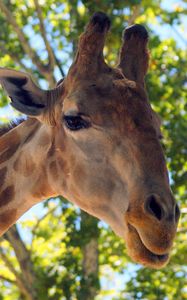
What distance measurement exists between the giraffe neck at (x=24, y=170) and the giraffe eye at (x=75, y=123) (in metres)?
0.41

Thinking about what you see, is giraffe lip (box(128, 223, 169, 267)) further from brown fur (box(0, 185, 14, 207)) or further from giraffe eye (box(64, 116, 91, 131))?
brown fur (box(0, 185, 14, 207))

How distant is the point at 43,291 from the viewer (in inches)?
544

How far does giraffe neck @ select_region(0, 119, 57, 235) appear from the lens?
25.0 ft

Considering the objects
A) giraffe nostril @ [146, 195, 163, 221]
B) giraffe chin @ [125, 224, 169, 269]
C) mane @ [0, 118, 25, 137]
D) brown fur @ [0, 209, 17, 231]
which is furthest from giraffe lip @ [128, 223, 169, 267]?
mane @ [0, 118, 25, 137]

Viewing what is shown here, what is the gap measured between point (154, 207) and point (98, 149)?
86 cm

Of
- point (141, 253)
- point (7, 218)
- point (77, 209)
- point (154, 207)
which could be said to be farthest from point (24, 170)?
point (77, 209)

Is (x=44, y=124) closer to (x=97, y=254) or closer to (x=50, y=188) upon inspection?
(x=50, y=188)

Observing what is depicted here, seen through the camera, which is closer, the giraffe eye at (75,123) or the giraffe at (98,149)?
the giraffe at (98,149)

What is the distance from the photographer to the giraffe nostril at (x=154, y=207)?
20.5ft

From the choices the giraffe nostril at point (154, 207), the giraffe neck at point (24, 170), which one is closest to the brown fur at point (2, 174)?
the giraffe neck at point (24, 170)

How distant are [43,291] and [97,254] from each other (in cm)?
125

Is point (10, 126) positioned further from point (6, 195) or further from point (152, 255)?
point (152, 255)

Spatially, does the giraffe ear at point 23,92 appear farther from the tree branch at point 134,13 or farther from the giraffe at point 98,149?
the tree branch at point 134,13

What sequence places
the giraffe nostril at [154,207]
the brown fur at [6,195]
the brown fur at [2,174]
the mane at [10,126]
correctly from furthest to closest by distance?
the mane at [10,126] → the brown fur at [2,174] → the brown fur at [6,195] → the giraffe nostril at [154,207]
